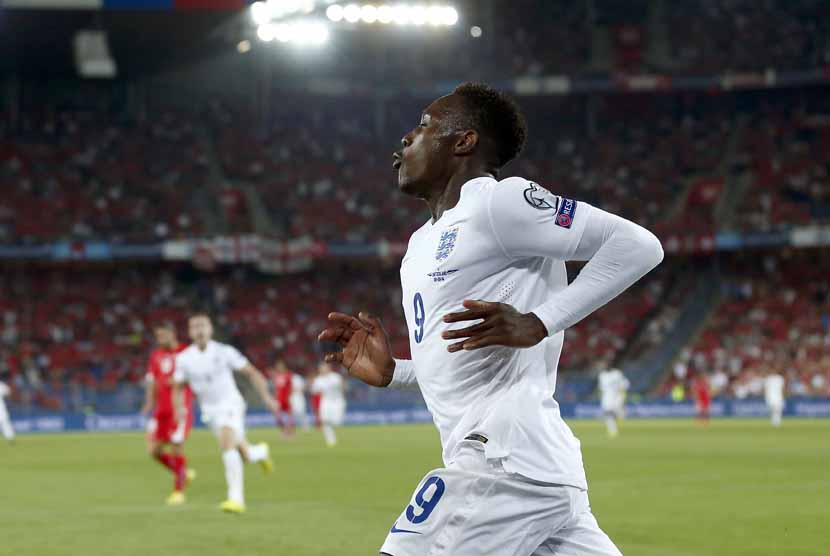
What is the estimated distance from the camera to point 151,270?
50719 millimetres

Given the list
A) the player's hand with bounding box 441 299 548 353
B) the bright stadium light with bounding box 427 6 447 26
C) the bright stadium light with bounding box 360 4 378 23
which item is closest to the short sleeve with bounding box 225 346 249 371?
the player's hand with bounding box 441 299 548 353

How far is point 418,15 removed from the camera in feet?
150

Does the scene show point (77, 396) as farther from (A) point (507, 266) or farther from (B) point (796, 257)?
(A) point (507, 266)

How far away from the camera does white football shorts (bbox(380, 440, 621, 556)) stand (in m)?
3.98

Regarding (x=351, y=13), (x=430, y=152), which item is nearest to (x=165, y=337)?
(x=430, y=152)

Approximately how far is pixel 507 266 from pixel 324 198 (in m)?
49.1

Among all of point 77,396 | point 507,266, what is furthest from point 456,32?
point 507,266

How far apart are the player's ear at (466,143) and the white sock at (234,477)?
1057 cm

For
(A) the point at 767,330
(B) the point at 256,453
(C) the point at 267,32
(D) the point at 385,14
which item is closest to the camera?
(B) the point at 256,453

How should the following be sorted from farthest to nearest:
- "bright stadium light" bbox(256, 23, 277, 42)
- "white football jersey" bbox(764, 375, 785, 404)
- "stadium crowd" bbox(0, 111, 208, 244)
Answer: "stadium crowd" bbox(0, 111, 208, 244), "bright stadium light" bbox(256, 23, 277, 42), "white football jersey" bbox(764, 375, 785, 404)

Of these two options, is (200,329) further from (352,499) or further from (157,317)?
(157,317)

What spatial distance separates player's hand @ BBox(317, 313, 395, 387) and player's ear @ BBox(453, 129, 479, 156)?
2.51 feet

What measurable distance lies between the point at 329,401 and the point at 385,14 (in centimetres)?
1863

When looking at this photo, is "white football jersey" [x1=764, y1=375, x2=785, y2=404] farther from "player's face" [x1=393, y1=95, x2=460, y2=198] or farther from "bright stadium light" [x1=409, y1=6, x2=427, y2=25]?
"player's face" [x1=393, y1=95, x2=460, y2=198]
